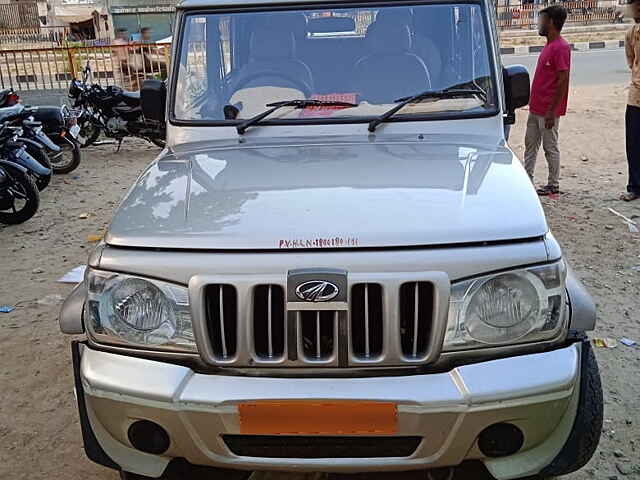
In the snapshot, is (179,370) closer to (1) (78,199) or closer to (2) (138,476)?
(2) (138,476)

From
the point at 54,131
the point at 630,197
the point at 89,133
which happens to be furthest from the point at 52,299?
the point at 89,133

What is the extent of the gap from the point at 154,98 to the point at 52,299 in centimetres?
204

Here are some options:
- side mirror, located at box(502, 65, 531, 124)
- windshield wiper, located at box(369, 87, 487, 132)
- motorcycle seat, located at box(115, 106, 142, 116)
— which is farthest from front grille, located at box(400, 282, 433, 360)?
motorcycle seat, located at box(115, 106, 142, 116)

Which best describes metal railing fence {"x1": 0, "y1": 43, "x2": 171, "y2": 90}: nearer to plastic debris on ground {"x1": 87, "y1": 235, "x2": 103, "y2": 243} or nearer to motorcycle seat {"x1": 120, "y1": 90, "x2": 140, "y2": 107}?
motorcycle seat {"x1": 120, "y1": 90, "x2": 140, "y2": 107}

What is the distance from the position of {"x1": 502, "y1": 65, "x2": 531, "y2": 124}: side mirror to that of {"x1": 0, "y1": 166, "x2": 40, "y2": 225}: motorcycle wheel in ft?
16.5

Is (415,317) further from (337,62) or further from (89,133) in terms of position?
(89,133)

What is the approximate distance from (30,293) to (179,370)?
10.9ft

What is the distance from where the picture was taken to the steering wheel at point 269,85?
10.5 ft

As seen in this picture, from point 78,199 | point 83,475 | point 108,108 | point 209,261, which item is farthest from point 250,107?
point 108,108

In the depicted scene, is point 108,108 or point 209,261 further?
point 108,108

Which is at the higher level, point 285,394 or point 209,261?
point 209,261

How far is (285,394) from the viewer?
1.99 m

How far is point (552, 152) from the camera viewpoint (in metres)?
6.74

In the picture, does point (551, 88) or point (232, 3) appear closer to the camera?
point (232, 3)
